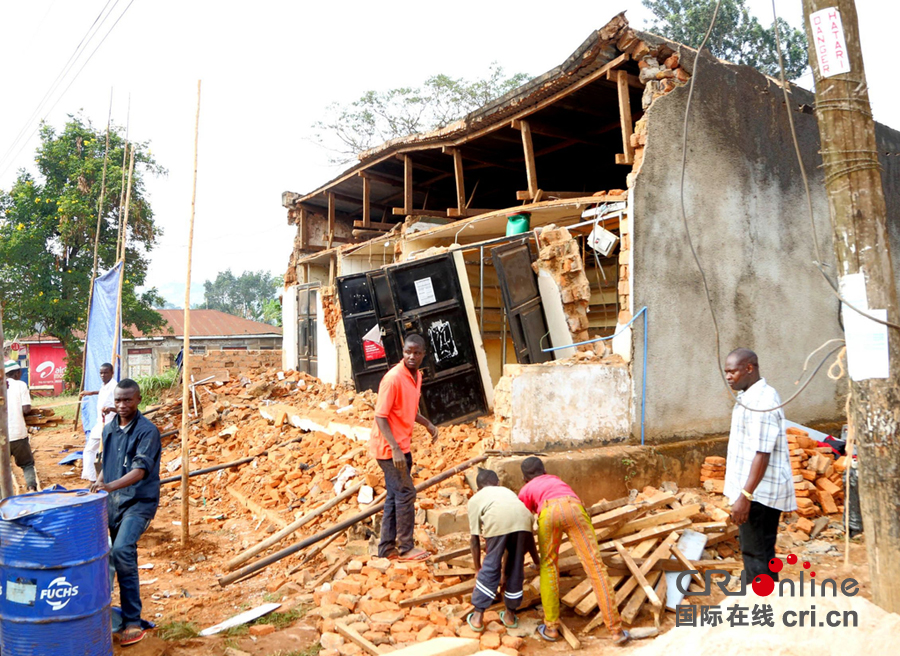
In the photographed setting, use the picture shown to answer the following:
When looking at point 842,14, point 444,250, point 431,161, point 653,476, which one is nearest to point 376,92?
point 431,161

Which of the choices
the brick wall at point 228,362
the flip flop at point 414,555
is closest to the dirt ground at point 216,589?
the flip flop at point 414,555

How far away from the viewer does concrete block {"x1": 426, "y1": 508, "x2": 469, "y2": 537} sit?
567cm

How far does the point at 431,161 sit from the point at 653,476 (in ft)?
21.5

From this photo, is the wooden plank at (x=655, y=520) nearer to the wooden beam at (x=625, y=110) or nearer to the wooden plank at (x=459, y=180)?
the wooden beam at (x=625, y=110)

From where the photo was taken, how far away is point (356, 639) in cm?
403

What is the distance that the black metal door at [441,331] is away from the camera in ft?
28.0

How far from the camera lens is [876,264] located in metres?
2.97

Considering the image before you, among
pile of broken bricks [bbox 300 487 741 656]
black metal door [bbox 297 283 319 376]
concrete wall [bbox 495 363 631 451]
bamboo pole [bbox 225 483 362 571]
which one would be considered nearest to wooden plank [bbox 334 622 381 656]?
pile of broken bricks [bbox 300 487 741 656]

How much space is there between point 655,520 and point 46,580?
4416 millimetres

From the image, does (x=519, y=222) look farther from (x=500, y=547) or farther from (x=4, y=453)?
(x=4, y=453)

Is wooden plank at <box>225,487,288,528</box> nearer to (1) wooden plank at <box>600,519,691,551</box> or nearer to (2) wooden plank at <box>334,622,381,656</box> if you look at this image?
(2) wooden plank at <box>334,622,381,656</box>

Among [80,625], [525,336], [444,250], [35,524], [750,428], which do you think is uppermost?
[444,250]

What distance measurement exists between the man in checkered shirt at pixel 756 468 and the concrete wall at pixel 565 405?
8.41 ft

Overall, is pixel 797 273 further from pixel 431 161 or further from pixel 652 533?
pixel 431 161
